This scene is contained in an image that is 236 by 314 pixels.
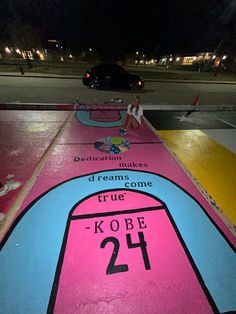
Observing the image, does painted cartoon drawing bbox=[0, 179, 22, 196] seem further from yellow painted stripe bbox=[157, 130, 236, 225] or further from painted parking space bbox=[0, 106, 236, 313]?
yellow painted stripe bbox=[157, 130, 236, 225]

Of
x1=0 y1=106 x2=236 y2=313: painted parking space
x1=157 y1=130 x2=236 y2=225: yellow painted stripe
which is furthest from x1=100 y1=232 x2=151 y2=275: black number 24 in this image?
x1=157 y1=130 x2=236 y2=225: yellow painted stripe

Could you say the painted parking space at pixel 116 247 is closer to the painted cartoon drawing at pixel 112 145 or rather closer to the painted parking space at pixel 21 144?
the painted parking space at pixel 21 144

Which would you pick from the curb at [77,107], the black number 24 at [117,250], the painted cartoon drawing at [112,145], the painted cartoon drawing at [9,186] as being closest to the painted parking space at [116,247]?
the black number 24 at [117,250]

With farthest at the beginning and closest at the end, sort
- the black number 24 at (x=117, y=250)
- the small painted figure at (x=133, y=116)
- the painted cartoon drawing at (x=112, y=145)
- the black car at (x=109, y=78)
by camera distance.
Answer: the black car at (x=109, y=78)
the small painted figure at (x=133, y=116)
the painted cartoon drawing at (x=112, y=145)
the black number 24 at (x=117, y=250)

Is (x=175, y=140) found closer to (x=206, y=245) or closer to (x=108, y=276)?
(x=206, y=245)

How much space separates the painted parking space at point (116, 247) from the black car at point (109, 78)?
10530 millimetres

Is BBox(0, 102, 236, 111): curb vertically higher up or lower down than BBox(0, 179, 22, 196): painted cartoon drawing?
lower down

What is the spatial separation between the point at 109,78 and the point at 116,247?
1253cm

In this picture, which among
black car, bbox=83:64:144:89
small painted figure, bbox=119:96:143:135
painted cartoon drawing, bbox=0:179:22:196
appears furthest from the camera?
black car, bbox=83:64:144:89

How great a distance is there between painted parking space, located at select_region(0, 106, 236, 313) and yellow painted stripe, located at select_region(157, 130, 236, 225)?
374mm

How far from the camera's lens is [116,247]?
2.49 m

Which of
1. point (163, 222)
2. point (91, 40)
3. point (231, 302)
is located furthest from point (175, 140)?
point (91, 40)

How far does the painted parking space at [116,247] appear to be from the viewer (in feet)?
6.49

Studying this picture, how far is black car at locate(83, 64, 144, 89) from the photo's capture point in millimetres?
13039
